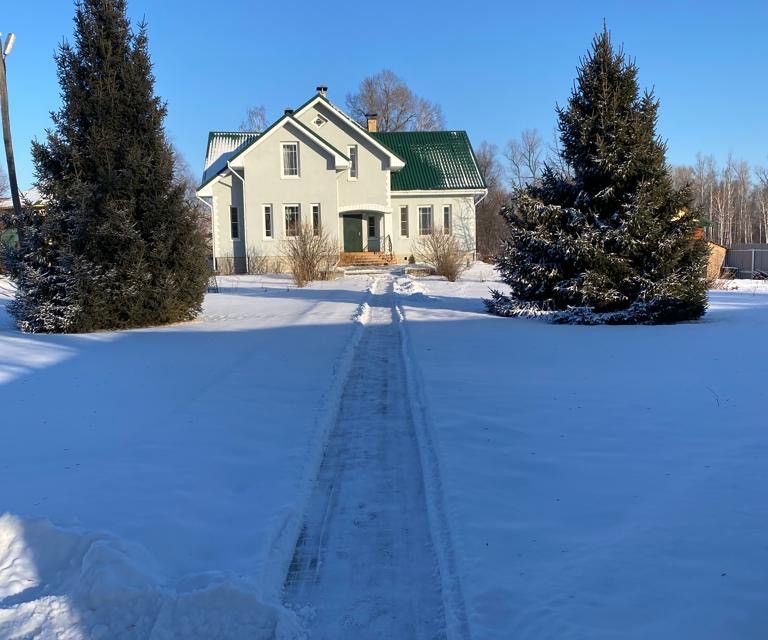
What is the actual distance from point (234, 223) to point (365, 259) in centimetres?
698

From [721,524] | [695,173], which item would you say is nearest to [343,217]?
[721,524]

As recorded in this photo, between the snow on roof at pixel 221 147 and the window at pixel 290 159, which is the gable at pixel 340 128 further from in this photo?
the snow on roof at pixel 221 147

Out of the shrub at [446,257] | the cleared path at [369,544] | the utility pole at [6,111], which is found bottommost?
the cleared path at [369,544]

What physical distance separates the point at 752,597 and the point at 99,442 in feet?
16.8

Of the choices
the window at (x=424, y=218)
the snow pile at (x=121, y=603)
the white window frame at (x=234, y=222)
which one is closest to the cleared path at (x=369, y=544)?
the snow pile at (x=121, y=603)

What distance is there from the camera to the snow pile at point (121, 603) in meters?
3.09

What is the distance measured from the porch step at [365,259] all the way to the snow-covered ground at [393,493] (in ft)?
79.5

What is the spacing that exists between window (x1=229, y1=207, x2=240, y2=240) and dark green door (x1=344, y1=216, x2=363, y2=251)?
5557 mm

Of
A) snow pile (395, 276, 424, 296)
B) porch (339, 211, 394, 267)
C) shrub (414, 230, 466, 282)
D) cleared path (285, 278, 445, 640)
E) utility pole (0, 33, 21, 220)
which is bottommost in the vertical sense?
cleared path (285, 278, 445, 640)

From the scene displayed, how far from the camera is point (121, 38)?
15047 millimetres

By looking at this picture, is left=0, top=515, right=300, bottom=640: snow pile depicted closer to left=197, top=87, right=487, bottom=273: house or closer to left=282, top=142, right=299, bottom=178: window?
left=197, top=87, right=487, bottom=273: house

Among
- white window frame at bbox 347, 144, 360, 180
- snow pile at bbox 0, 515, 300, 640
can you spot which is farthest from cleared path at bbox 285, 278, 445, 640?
white window frame at bbox 347, 144, 360, 180

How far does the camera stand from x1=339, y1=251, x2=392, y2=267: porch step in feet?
112

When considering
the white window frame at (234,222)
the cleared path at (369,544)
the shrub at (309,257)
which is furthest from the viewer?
the white window frame at (234,222)
